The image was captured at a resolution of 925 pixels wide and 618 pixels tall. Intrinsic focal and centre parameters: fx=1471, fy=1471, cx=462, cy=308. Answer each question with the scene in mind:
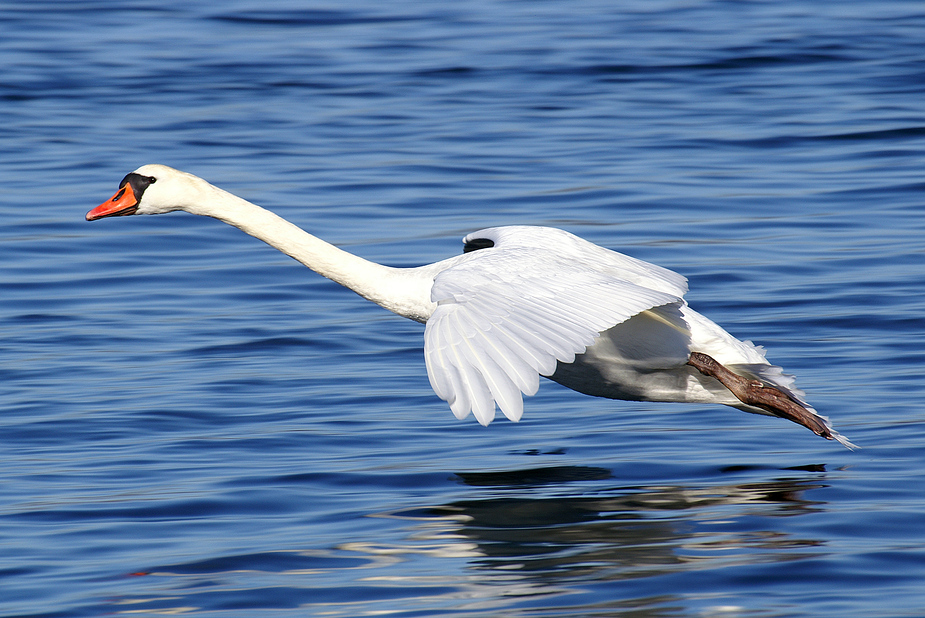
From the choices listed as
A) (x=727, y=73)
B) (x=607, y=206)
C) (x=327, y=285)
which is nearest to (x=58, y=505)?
(x=327, y=285)

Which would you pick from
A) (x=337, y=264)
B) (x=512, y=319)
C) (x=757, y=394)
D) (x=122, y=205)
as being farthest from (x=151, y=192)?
(x=757, y=394)

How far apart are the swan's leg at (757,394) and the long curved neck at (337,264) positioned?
1.33 meters

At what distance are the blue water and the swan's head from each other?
102 centimetres

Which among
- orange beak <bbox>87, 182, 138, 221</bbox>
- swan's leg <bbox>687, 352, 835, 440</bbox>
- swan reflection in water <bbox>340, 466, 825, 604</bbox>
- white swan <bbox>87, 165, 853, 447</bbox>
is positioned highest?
orange beak <bbox>87, 182, 138, 221</bbox>

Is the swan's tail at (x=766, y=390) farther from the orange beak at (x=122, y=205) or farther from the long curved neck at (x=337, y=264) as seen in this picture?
the orange beak at (x=122, y=205)

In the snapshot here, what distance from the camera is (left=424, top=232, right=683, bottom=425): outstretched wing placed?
5.07m

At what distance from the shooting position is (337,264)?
733cm

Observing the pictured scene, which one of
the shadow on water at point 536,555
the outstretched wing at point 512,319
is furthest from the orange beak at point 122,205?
the shadow on water at point 536,555

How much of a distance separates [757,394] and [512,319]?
1.84m

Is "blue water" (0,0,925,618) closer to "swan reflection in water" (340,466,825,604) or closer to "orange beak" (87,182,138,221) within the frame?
"swan reflection in water" (340,466,825,604)

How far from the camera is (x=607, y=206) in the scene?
12.1 meters

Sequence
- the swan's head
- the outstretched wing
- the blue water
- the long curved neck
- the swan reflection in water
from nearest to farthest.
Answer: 1. the outstretched wing
2. the swan reflection in water
3. the blue water
4. the long curved neck
5. the swan's head

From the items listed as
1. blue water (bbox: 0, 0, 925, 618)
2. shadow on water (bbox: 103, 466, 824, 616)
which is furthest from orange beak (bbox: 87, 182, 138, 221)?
shadow on water (bbox: 103, 466, 824, 616)

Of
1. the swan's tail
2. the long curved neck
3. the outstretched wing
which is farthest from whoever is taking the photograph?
the long curved neck
